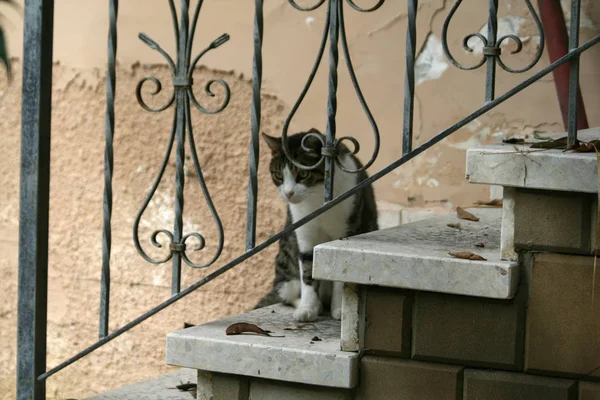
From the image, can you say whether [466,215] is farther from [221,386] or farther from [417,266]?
[221,386]

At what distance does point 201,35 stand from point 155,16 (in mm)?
229

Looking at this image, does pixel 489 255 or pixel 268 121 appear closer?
pixel 489 255

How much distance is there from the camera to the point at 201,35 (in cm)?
390

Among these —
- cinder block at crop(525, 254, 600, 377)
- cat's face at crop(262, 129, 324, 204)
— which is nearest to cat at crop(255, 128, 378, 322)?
cat's face at crop(262, 129, 324, 204)

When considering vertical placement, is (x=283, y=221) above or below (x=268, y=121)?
below

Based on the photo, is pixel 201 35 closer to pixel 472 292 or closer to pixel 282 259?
pixel 282 259

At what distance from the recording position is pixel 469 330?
2.03m

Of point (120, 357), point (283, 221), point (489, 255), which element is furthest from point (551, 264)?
point (120, 357)

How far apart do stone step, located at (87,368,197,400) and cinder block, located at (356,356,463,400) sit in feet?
2.13

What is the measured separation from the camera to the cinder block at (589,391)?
6.40 ft

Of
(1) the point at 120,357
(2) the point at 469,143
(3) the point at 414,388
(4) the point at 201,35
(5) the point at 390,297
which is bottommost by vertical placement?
(1) the point at 120,357

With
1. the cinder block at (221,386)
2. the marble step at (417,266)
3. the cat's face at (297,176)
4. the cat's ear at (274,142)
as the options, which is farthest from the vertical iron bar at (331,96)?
the cat's ear at (274,142)

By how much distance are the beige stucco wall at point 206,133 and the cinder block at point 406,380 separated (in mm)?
1576

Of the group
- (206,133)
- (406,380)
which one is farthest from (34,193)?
(206,133)
